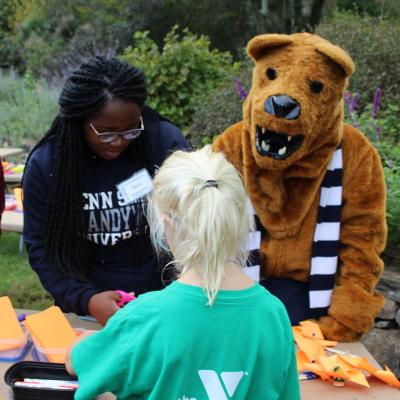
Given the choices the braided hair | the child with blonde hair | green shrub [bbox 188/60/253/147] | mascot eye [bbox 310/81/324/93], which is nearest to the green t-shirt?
the child with blonde hair

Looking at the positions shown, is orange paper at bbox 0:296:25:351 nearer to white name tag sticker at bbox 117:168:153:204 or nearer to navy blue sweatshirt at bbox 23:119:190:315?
navy blue sweatshirt at bbox 23:119:190:315

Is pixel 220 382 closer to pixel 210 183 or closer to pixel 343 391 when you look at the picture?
pixel 210 183

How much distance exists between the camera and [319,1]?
11.8m

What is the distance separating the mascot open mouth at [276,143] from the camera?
2059 millimetres


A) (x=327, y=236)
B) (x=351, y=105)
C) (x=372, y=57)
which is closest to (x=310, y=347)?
(x=327, y=236)

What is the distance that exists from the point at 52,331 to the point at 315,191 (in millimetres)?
1007

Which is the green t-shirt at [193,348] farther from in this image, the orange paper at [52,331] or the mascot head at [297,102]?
the mascot head at [297,102]

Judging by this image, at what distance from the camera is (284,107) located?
6.62 ft

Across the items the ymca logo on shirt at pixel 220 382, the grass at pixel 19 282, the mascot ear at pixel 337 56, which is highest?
the mascot ear at pixel 337 56

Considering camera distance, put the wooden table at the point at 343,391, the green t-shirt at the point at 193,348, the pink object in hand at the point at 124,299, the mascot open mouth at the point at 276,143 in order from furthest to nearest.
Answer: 1. the mascot open mouth at the point at 276,143
2. the pink object in hand at the point at 124,299
3. the wooden table at the point at 343,391
4. the green t-shirt at the point at 193,348

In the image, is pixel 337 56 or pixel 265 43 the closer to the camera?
pixel 337 56

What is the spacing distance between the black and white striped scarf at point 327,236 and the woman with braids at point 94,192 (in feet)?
1.48

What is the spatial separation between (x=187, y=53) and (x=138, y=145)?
181 inches

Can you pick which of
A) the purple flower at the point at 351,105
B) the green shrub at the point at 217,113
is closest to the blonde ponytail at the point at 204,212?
the purple flower at the point at 351,105
